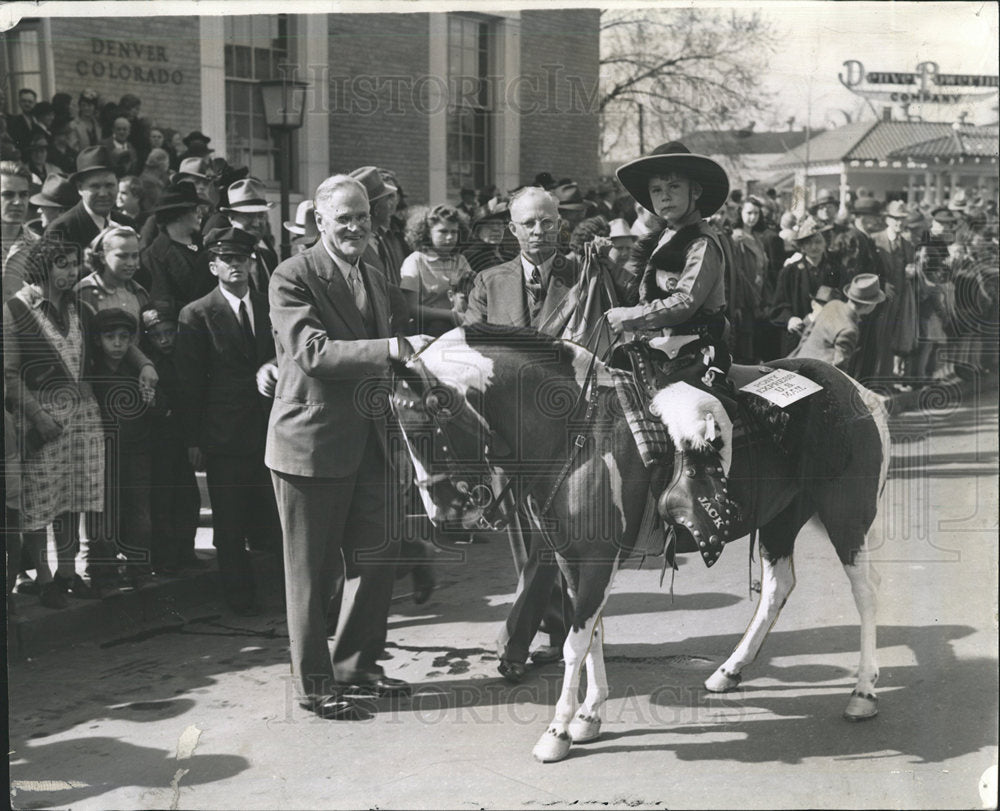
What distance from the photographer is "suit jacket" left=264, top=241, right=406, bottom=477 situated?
4.75m

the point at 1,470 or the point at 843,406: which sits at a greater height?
the point at 843,406

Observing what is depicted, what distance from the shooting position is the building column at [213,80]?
10.4 meters

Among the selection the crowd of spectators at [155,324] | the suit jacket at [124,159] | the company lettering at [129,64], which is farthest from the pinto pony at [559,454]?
the company lettering at [129,64]

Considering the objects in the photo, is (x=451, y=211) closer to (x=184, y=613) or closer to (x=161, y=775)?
(x=184, y=613)

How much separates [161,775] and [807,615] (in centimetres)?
347

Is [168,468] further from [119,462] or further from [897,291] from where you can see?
[897,291]

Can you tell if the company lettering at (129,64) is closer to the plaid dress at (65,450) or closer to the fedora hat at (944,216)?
the plaid dress at (65,450)

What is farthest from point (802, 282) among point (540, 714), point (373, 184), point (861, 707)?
point (540, 714)

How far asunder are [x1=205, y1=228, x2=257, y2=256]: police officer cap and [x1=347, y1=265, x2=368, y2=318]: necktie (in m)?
1.48

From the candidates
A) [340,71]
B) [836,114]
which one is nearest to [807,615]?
[836,114]

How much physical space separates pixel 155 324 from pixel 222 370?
58 centimetres

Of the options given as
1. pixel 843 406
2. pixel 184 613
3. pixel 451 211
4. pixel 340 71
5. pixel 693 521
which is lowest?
pixel 184 613

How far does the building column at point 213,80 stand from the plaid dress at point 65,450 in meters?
5.07

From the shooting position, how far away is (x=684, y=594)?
259 inches
